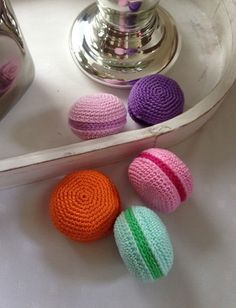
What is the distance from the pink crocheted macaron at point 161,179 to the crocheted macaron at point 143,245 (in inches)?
0.8

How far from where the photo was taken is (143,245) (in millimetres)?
355

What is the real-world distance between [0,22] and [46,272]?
0.66 ft

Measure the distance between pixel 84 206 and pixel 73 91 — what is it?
0.13m

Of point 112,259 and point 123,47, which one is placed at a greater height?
point 123,47

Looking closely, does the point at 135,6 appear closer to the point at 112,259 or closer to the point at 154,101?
the point at 154,101

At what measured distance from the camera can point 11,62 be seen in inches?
15.9

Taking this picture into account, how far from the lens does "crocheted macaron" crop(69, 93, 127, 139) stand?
1.31 ft

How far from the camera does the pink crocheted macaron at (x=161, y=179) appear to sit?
14.8 inches

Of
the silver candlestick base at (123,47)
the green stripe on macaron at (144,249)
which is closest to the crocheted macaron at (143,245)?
the green stripe on macaron at (144,249)

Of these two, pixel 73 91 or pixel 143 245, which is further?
pixel 73 91

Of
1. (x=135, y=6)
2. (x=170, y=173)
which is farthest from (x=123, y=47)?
(x=170, y=173)

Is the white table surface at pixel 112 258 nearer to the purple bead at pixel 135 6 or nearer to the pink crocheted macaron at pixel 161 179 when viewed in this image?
the pink crocheted macaron at pixel 161 179

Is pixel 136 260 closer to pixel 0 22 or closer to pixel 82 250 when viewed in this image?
pixel 82 250

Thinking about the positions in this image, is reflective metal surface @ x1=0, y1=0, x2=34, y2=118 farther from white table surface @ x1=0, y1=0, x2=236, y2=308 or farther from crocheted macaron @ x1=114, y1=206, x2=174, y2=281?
crocheted macaron @ x1=114, y1=206, x2=174, y2=281
